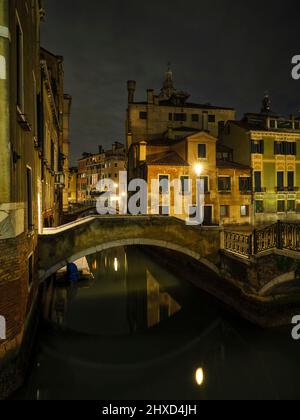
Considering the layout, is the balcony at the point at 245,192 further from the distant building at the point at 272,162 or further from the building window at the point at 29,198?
the building window at the point at 29,198

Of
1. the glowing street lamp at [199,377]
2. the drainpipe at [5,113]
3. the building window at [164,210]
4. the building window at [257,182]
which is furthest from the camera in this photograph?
the building window at [257,182]

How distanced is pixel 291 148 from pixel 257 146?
3590 mm

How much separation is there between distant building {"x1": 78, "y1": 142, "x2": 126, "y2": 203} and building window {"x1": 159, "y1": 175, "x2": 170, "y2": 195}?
37033 millimetres

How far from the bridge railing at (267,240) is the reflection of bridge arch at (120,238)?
3.67 feet


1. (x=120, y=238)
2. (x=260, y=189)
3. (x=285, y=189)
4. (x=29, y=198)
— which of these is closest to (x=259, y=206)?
(x=260, y=189)

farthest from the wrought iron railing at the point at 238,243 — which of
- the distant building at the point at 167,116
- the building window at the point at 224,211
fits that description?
the distant building at the point at 167,116

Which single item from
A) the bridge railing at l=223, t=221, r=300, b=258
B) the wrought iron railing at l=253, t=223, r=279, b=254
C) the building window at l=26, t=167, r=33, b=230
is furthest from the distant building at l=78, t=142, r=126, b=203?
the building window at l=26, t=167, r=33, b=230

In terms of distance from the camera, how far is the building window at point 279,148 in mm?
26750

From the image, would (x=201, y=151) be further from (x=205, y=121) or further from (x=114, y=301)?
(x=114, y=301)

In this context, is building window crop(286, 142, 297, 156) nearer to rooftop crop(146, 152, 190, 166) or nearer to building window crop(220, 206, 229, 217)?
building window crop(220, 206, 229, 217)

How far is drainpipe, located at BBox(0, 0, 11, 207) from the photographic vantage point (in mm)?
5848
